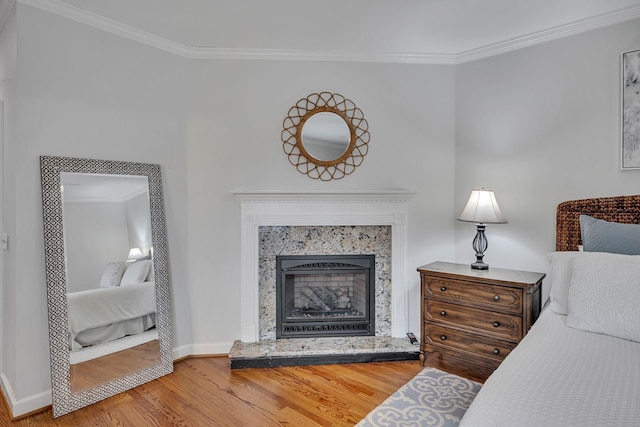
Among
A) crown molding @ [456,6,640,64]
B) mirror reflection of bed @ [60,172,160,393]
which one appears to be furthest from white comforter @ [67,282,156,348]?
crown molding @ [456,6,640,64]

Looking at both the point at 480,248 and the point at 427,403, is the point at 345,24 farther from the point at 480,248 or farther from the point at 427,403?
the point at 427,403

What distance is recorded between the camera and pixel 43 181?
221 cm

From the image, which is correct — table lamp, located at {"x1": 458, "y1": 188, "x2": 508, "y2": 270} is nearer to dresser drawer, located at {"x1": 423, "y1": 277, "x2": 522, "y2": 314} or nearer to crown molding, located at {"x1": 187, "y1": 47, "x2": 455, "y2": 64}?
dresser drawer, located at {"x1": 423, "y1": 277, "x2": 522, "y2": 314}

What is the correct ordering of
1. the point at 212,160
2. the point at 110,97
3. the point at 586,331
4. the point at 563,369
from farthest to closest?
the point at 212,160
the point at 110,97
the point at 586,331
the point at 563,369

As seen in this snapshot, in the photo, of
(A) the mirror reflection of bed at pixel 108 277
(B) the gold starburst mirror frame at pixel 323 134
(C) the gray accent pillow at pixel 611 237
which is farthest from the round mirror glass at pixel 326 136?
(C) the gray accent pillow at pixel 611 237

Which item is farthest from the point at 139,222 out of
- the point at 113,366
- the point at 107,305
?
the point at 113,366

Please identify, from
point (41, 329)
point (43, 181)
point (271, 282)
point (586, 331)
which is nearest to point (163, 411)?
point (41, 329)

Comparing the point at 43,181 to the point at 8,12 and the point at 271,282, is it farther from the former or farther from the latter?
the point at 271,282

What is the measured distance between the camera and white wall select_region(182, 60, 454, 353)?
2.96 meters

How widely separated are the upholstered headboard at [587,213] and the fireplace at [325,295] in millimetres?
1405

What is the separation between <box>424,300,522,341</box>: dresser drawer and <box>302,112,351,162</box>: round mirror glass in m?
1.40

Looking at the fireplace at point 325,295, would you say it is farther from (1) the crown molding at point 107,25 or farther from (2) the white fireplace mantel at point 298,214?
A: (1) the crown molding at point 107,25

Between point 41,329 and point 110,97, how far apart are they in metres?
1.56

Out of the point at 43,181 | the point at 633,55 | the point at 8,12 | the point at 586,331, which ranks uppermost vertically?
the point at 8,12
